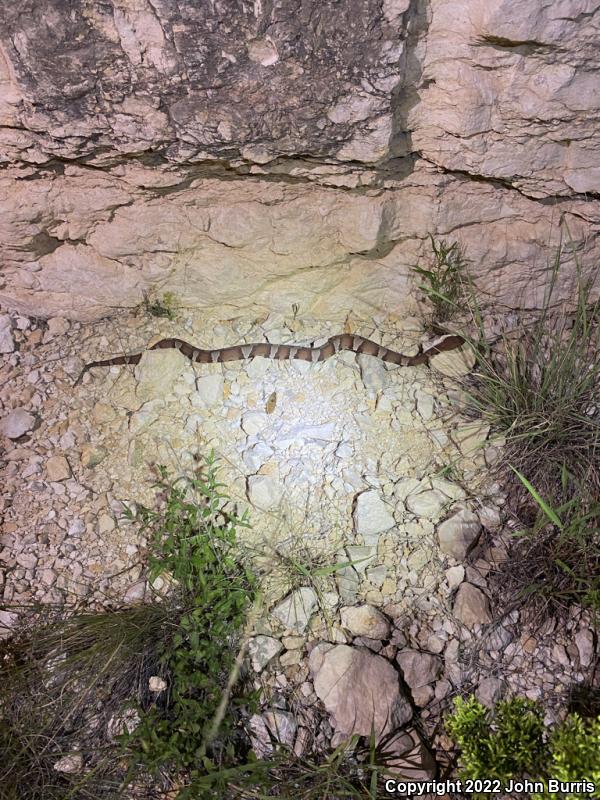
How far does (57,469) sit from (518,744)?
9.69 ft

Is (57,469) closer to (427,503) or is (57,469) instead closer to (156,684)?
(156,684)

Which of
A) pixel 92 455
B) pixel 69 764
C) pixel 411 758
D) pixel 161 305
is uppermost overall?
pixel 161 305

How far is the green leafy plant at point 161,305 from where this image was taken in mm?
4342

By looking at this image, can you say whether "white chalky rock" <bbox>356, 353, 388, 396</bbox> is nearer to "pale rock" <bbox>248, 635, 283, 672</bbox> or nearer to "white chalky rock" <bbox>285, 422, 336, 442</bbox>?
"white chalky rock" <bbox>285, 422, 336, 442</bbox>

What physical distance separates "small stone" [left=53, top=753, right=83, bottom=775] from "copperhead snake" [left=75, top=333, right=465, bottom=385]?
2.34 m

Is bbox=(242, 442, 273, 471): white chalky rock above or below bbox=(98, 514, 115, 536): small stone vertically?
above

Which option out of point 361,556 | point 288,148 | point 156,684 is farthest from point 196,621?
point 288,148

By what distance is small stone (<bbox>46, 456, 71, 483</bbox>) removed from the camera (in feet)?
12.1

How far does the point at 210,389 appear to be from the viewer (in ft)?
13.2

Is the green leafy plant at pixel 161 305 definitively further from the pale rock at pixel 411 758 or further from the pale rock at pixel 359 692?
the pale rock at pixel 411 758

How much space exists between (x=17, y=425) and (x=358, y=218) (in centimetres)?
262

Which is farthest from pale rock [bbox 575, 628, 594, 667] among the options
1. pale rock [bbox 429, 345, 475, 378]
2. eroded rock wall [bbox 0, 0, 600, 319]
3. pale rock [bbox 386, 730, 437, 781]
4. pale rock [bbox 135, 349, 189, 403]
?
pale rock [bbox 135, 349, 189, 403]

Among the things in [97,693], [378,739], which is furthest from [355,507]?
[97,693]

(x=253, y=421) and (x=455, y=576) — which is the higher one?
(x=253, y=421)
